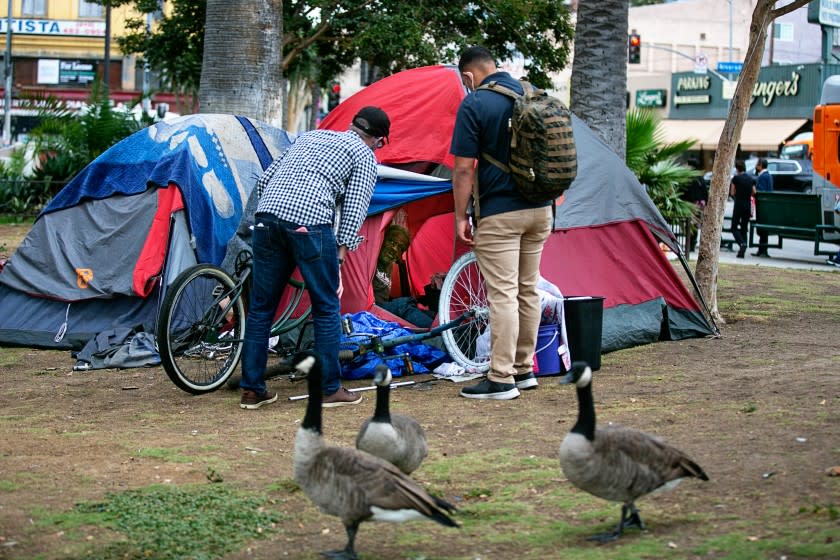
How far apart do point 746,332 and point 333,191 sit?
469 centimetres

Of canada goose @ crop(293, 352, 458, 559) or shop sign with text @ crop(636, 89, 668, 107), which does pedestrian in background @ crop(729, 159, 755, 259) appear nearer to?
canada goose @ crop(293, 352, 458, 559)

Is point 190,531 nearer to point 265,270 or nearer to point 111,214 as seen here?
point 265,270

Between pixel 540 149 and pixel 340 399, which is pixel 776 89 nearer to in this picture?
pixel 540 149

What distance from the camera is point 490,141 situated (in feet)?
22.9

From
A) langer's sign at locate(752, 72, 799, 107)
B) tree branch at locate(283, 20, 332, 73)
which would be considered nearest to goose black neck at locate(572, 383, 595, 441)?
tree branch at locate(283, 20, 332, 73)

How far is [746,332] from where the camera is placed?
32.4 ft

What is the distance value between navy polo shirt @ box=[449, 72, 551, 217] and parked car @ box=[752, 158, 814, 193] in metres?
30.1

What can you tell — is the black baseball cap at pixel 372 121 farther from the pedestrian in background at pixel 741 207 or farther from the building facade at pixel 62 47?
the building facade at pixel 62 47

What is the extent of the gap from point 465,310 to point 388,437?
3236 millimetres

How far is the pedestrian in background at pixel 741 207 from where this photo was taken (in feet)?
67.8

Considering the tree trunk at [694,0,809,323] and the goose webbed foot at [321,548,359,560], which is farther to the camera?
the tree trunk at [694,0,809,323]

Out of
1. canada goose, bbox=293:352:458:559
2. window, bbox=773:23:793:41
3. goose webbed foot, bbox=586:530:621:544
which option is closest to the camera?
canada goose, bbox=293:352:458:559

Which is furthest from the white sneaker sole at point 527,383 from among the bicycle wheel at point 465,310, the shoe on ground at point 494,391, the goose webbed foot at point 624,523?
the goose webbed foot at point 624,523

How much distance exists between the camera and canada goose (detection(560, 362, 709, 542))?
4.34 m
